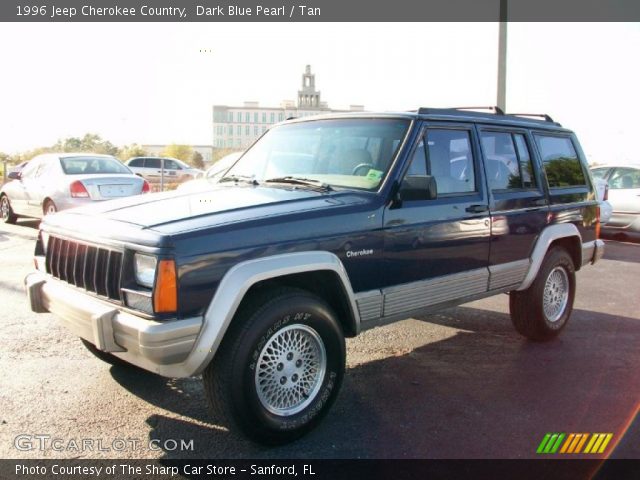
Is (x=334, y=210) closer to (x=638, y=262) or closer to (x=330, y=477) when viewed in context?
(x=330, y=477)

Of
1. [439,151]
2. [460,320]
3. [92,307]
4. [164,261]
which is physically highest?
[439,151]

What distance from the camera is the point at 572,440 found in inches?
134

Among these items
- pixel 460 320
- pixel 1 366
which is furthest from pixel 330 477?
pixel 460 320

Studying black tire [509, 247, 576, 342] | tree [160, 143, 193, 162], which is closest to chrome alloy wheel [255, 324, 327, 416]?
black tire [509, 247, 576, 342]

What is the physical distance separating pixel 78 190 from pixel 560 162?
7.77 m

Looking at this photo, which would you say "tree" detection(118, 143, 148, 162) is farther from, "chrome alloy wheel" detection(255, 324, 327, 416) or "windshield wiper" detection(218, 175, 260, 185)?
"chrome alloy wheel" detection(255, 324, 327, 416)

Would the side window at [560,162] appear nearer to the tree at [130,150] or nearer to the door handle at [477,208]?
the door handle at [477,208]

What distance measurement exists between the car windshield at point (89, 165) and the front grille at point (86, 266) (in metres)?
7.22

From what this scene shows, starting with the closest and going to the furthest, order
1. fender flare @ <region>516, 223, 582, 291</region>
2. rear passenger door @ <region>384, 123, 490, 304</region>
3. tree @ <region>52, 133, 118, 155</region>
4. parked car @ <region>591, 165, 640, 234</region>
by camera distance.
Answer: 1. rear passenger door @ <region>384, 123, 490, 304</region>
2. fender flare @ <region>516, 223, 582, 291</region>
3. parked car @ <region>591, 165, 640, 234</region>
4. tree @ <region>52, 133, 118, 155</region>

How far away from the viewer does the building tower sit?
56056 mm

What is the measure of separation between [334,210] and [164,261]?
45.2 inches

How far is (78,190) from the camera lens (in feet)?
31.6

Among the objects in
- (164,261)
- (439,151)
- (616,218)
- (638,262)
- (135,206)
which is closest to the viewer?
(164,261)

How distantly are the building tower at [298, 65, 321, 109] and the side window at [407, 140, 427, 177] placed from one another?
52.1m
